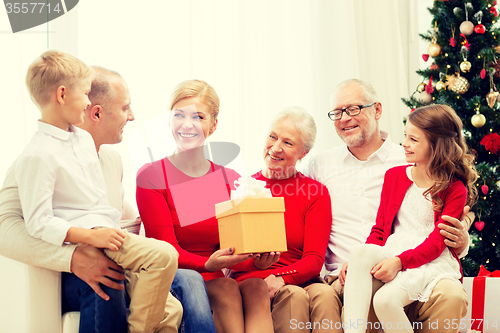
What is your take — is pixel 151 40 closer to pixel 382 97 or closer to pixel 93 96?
pixel 93 96

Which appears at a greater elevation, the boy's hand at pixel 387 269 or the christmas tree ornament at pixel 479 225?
the boy's hand at pixel 387 269

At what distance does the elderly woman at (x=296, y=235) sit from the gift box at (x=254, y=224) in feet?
0.33

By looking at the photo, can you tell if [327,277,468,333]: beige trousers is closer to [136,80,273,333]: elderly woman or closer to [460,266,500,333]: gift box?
[136,80,273,333]: elderly woman

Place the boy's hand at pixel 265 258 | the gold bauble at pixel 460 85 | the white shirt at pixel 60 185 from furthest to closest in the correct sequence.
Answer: the gold bauble at pixel 460 85 < the boy's hand at pixel 265 258 < the white shirt at pixel 60 185

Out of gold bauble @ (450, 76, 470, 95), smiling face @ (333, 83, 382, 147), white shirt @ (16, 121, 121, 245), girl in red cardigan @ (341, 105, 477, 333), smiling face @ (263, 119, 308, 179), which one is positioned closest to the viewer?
white shirt @ (16, 121, 121, 245)

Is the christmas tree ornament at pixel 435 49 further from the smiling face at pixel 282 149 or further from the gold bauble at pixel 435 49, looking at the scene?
the smiling face at pixel 282 149

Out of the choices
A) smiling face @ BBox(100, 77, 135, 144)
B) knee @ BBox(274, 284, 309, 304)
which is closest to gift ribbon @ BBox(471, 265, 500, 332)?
knee @ BBox(274, 284, 309, 304)

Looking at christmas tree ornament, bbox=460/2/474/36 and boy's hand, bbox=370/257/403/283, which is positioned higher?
christmas tree ornament, bbox=460/2/474/36

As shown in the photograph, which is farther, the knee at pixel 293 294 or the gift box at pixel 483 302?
the gift box at pixel 483 302

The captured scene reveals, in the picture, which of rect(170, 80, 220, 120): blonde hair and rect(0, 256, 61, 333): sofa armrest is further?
rect(170, 80, 220, 120): blonde hair

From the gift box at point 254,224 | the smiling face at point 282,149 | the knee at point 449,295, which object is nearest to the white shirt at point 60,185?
the gift box at point 254,224

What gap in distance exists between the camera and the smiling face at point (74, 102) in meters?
1.63

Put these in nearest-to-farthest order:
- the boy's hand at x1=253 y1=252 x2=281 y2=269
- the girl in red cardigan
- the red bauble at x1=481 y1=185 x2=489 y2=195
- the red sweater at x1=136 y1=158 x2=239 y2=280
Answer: the girl in red cardigan, the boy's hand at x1=253 y1=252 x2=281 y2=269, the red sweater at x1=136 y1=158 x2=239 y2=280, the red bauble at x1=481 y1=185 x2=489 y2=195

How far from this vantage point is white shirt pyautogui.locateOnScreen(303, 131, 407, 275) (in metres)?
2.28
